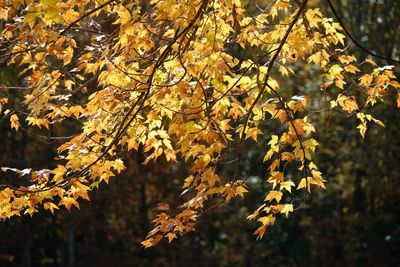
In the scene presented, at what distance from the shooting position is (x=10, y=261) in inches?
542

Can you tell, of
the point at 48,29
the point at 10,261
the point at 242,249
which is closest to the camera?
the point at 48,29

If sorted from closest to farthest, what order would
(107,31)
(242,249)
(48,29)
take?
(48,29), (107,31), (242,249)

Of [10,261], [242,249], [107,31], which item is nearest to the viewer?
[107,31]

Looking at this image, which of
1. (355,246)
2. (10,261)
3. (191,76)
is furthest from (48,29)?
(355,246)

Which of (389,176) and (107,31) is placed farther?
(389,176)

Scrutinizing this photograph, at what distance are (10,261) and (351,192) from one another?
6.99 m

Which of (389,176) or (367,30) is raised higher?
(367,30)

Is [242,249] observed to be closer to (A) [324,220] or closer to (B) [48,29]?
(A) [324,220]

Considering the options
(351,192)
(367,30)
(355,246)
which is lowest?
(355,246)

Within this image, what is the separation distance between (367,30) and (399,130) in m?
2.01

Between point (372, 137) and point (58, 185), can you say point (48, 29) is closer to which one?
point (58, 185)

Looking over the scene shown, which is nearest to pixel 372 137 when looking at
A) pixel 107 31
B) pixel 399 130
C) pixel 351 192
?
pixel 399 130

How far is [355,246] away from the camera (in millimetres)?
14375

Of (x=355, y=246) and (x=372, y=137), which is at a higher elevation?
(x=372, y=137)
